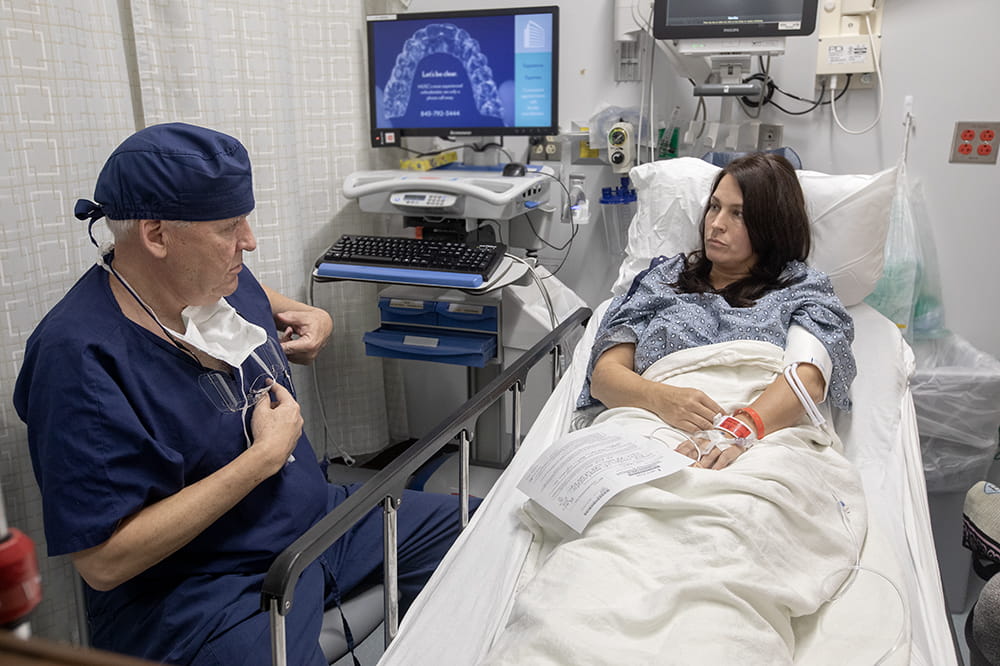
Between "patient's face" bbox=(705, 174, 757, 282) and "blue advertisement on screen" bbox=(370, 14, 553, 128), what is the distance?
2.58 ft

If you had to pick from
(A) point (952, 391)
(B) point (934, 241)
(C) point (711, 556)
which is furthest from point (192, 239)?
(B) point (934, 241)

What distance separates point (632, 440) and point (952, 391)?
130cm

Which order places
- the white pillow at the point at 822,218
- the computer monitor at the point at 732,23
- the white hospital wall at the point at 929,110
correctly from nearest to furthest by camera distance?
the white pillow at the point at 822,218
the computer monitor at the point at 732,23
the white hospital wall at the point at 929,110

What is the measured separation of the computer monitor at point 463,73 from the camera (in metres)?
2.40

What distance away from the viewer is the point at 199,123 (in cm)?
201

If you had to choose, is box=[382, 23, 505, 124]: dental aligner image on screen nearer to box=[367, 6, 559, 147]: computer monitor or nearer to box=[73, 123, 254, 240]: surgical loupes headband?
box=[367, 6, 559, 147]: computer monitor

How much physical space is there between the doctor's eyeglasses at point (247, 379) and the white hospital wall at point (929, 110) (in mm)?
1668

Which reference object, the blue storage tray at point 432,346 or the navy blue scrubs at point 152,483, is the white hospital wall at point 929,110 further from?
the navy blue scrubs at point 152,483

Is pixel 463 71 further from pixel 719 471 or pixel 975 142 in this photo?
pixel 719 471

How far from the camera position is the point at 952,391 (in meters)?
2.14

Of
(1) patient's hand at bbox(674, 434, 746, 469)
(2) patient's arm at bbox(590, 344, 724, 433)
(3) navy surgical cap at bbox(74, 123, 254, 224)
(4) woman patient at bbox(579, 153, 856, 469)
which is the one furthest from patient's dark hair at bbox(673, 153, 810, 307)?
(3) navy surgical cap at bbox(74, 123, 254, 224)

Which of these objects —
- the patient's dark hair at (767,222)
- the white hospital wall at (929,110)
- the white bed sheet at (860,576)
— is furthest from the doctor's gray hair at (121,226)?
the white hospital wall at (929,110)

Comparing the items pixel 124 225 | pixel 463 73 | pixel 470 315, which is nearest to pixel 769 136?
pixel 463 73

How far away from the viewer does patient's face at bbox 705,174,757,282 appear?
6.00 ft
